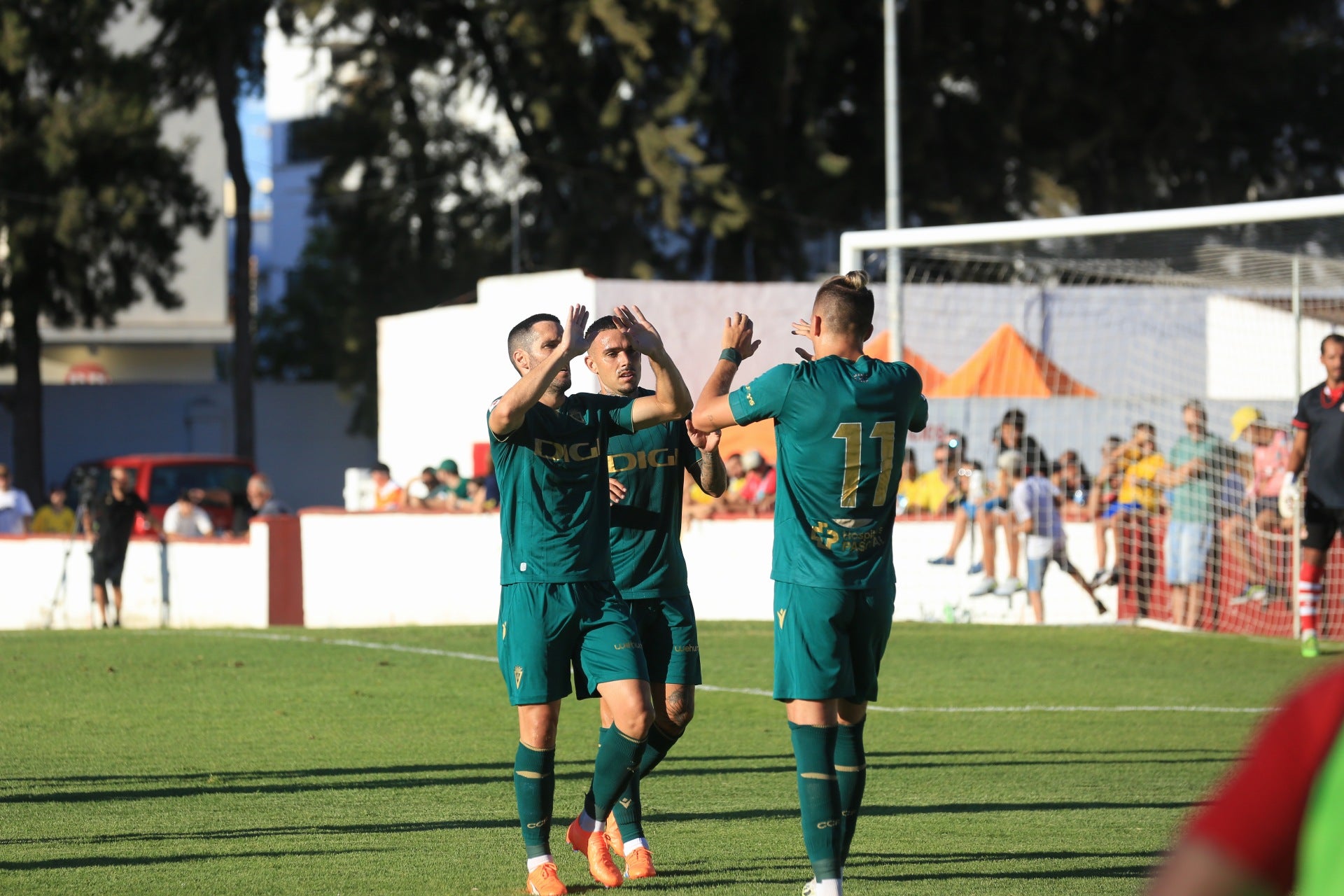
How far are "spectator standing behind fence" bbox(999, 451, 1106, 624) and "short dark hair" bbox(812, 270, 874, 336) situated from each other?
10012 mm

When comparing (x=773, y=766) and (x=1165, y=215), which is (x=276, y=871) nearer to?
(x=773, y=766)

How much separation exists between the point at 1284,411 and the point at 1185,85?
10792 mm

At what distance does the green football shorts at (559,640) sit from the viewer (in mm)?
5562

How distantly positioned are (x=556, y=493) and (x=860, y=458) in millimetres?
1034

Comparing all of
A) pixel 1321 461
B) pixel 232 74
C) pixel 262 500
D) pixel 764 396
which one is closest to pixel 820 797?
pixel 764 396

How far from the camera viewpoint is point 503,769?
8.47 m

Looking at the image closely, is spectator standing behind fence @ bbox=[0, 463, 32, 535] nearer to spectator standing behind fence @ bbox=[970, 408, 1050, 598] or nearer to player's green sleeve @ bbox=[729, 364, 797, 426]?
spectator standing behind fence @ bbox=[970, 408, 1050, 598]

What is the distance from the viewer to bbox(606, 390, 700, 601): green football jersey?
6219 millimetres

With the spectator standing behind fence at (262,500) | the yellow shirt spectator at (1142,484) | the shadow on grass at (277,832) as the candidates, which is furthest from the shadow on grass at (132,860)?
the spectator standing behind fence at (262,500)

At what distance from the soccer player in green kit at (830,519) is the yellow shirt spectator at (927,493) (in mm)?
11172

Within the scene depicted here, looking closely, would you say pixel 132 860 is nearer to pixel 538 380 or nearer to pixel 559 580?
pixel 559 580

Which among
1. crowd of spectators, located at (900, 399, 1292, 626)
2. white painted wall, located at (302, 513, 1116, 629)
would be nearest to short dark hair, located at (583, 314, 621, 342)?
crowd of spectators, located at (900, 399, 1292, 626)

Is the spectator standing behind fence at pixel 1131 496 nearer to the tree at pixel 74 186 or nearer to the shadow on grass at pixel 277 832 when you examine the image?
the shadow on grass at pixel 277 832

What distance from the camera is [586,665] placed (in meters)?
5.64
